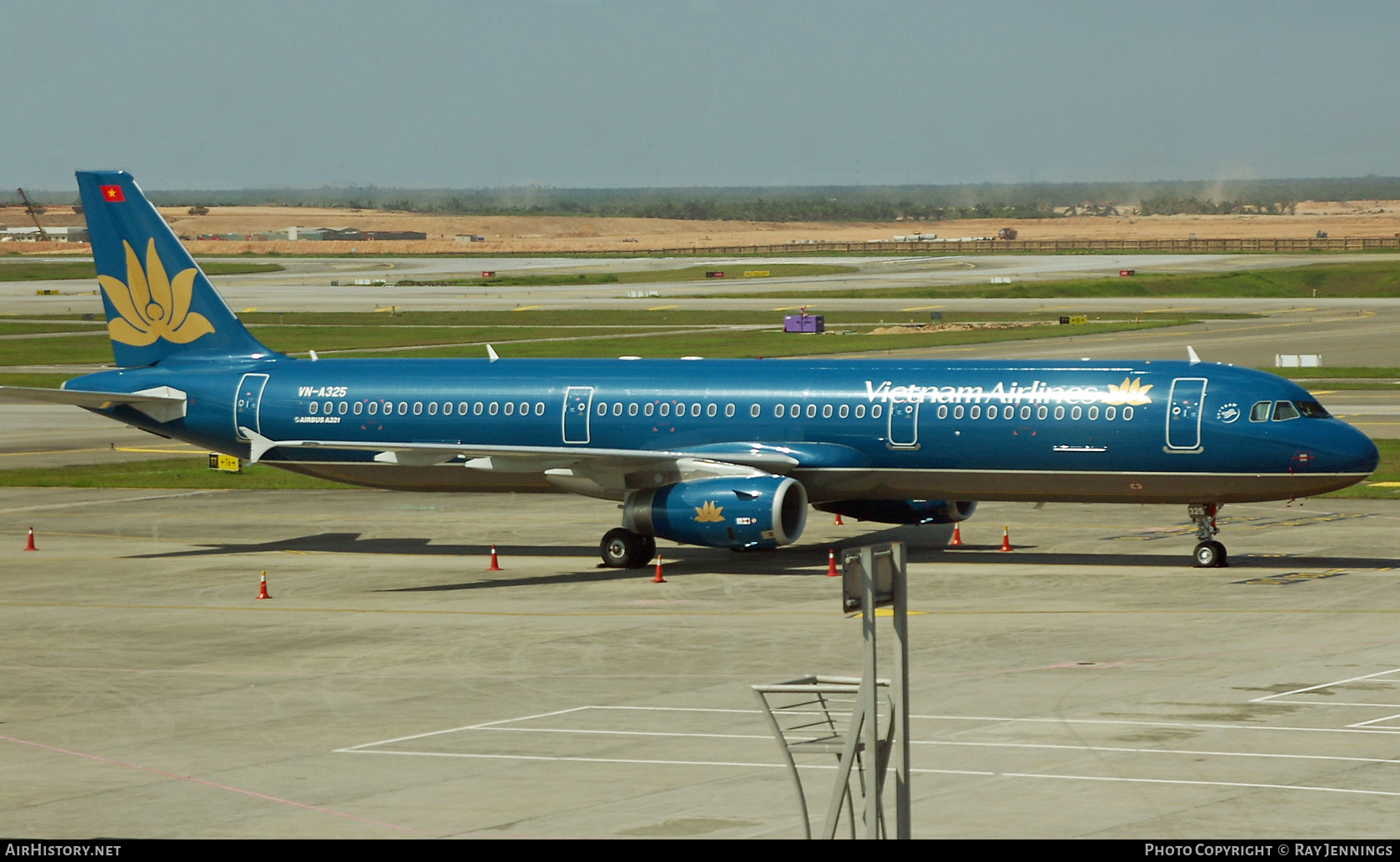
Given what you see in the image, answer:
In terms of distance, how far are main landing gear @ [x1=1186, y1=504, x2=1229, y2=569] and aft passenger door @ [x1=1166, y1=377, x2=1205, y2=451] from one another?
6.92 ft

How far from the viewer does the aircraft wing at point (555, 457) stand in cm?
4312

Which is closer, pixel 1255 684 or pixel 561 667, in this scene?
pixel 1255 684

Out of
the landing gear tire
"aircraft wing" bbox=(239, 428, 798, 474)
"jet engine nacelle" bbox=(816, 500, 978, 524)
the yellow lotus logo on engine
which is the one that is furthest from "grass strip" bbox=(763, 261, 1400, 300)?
the yellow lotus logo on engine

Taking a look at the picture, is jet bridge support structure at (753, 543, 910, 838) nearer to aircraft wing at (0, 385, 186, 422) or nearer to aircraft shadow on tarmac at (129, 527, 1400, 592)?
aircraft shadow on tarmac at (129, 527, 1400, 592)

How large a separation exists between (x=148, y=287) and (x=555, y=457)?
45.0ft

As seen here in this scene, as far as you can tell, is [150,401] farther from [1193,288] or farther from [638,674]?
[1193,288]

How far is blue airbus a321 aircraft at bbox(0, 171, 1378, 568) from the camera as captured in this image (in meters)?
41.1

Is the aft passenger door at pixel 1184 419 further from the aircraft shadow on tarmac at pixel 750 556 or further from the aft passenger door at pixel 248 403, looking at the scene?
the aft passenger door at pixel 248 403

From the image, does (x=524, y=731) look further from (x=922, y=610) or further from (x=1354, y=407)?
(x=1354, y=407)

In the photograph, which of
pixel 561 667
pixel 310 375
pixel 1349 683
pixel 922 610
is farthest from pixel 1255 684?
pixel 310 375

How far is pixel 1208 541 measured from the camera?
4234 centimetres

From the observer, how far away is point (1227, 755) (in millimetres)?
24266

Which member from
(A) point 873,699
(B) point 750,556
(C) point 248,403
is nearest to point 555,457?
(B) point 750,556
